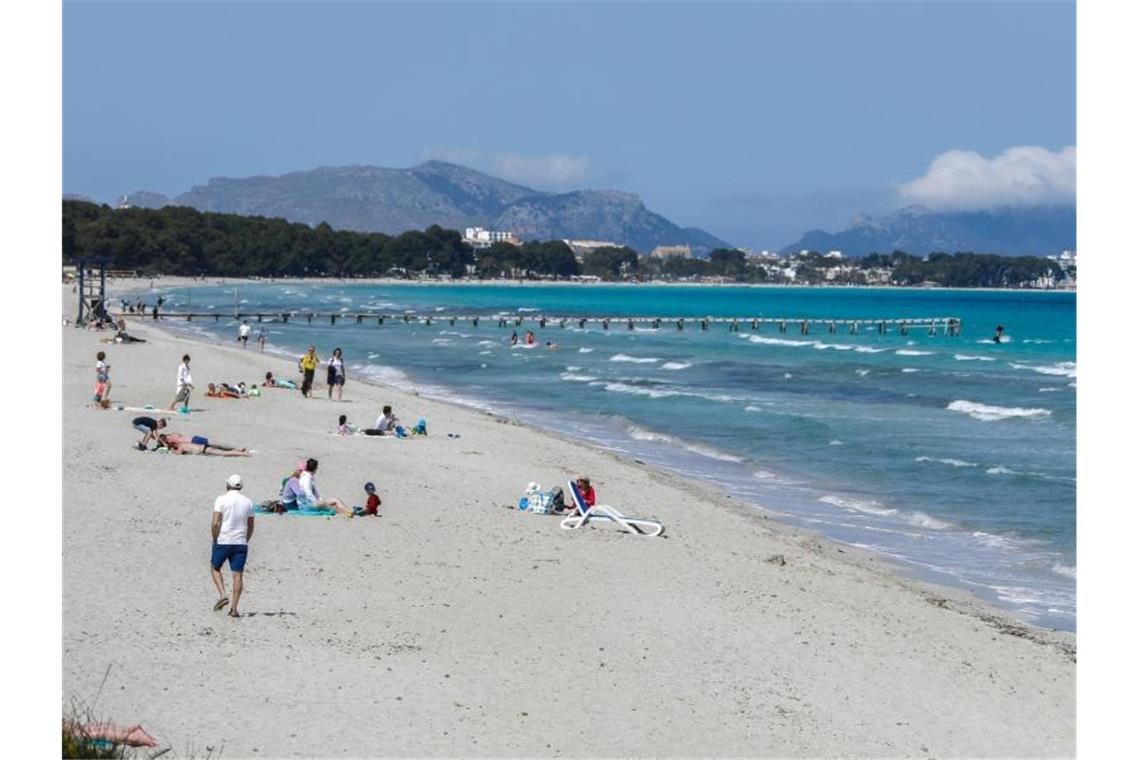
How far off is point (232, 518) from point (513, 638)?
258 cm

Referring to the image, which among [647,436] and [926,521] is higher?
[647,436]

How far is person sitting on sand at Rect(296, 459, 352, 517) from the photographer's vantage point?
655 inches

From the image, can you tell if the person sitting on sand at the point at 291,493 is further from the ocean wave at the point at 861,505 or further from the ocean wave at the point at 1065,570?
the ocean wave at the point at 1065,570

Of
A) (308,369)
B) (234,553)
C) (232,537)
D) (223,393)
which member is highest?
(308,369)

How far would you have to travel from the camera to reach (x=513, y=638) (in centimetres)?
1172

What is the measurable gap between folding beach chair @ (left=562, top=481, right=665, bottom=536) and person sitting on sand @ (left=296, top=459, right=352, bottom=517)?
2.76 meters

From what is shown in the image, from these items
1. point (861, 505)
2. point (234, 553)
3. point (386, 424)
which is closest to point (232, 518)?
point (234, 553)

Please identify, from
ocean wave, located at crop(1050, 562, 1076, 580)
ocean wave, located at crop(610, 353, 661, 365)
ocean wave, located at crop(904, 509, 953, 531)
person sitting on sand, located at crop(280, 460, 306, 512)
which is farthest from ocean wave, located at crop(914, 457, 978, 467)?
ocean wave, located at crop(610, 353, 661, 365)

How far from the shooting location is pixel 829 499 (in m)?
22.0

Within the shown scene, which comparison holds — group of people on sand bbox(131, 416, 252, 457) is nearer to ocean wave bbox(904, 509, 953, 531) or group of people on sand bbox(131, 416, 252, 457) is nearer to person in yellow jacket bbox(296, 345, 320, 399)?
person in yellow jacket bbox(296, 345, 320, 399)

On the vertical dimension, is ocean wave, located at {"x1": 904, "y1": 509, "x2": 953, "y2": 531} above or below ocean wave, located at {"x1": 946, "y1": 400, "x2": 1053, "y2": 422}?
below

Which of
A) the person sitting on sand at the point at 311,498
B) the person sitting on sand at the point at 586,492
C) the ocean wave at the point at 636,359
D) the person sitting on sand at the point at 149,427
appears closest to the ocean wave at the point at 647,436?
the person sitting on sand at the point at 149,427

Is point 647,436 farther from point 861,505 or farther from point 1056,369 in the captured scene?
point 1056,369
